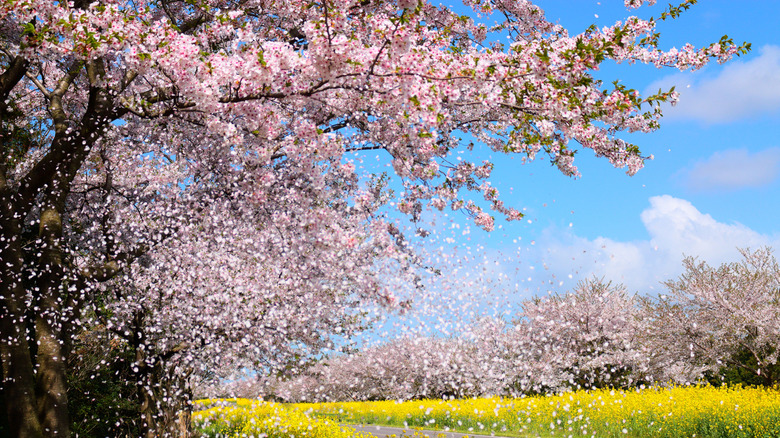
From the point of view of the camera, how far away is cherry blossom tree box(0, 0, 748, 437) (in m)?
7.26

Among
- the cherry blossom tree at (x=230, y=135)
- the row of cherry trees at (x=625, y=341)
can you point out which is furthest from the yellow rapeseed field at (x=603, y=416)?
the cherry blossom tree at (x=230, y=135)

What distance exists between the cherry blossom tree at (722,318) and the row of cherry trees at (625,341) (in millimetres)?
35

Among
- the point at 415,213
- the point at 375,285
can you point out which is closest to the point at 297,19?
the point at 415,213

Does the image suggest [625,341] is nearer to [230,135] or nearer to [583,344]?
[583,344]

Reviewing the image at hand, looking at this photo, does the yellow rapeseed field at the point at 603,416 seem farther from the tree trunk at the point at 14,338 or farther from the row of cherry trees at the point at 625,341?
the tree trunk at the point at 14,338

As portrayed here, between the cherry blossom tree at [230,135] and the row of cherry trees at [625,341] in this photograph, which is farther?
the row of cherry trees at [625,341]

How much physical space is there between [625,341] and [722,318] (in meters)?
3.68

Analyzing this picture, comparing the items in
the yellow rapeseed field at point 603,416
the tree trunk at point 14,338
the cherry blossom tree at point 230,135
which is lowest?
the yellow rapeseed field at point 603,416

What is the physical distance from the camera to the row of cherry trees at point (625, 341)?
1955 cm

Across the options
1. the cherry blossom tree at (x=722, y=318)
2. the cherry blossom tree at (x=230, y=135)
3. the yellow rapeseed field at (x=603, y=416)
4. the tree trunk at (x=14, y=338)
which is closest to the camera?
the cherry blossom tree at (x=230, y=135)

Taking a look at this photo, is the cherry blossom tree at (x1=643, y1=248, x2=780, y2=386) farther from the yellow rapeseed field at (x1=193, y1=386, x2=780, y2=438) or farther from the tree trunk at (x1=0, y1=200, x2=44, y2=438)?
the tree trunk at (x1=0, y1=200, x2=44, y2=438)

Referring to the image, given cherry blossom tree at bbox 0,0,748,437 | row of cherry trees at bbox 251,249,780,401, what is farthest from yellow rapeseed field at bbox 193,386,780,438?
cherry blossom tree at bbox 0,0,748,437

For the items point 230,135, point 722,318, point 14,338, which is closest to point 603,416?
point 722,318

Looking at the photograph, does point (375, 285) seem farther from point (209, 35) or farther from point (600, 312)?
point (600, 312)
